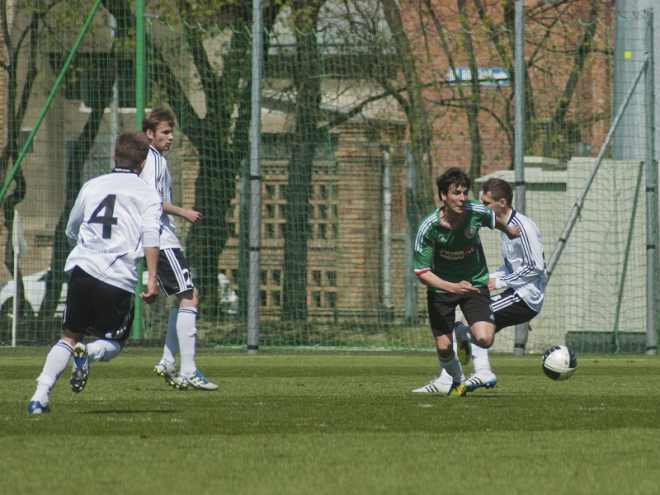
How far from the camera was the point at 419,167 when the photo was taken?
15008mm

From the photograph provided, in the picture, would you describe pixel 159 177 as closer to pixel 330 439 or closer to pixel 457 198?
pixel 457 198

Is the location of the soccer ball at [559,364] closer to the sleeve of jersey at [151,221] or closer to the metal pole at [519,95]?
the sleeve of jersey at [151,221]

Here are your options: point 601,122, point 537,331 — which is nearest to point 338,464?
point 537,331

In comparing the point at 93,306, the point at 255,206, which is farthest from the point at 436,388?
the point at 255,206

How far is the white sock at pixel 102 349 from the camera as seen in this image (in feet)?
19.5

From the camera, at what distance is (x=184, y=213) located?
7.93 m

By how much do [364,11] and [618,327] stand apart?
20.3 feet

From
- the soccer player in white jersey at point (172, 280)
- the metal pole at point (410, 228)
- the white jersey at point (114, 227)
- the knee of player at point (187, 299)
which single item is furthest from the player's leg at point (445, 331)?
the metal pole at point (410, 228)

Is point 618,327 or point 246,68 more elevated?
point 246,68

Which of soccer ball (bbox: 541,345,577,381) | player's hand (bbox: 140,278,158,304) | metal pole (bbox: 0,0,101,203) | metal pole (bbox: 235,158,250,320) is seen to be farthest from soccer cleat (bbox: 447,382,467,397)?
metal pole (bbox: 0,0,101,203)

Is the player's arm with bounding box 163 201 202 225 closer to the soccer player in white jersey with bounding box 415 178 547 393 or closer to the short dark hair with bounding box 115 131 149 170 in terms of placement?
the short dark hair with bounding box 115 131 149 170

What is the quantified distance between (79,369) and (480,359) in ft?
10.5

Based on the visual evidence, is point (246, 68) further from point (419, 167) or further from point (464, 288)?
point (464, 288)

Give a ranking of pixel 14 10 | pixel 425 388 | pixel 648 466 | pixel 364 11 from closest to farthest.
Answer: pixel 648 466 → pixel 425 388 → pixel 364 11 → pixel 14 10
